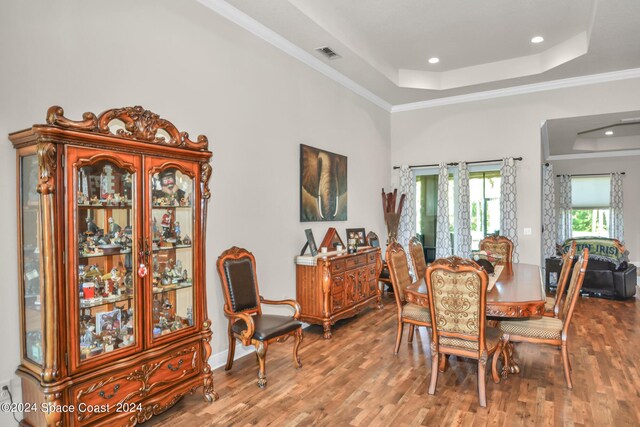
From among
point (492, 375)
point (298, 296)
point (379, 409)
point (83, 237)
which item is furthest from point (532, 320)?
point (83, 237)

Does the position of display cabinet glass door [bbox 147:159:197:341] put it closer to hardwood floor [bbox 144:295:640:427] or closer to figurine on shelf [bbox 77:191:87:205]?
figurine on shelf [bbox 77:191:87:205]

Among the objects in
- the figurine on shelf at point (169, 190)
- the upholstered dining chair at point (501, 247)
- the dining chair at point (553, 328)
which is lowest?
the dining chair at point (553, 328)

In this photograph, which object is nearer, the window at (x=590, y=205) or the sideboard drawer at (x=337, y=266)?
the sideboard drawer at (x=337, y=266)

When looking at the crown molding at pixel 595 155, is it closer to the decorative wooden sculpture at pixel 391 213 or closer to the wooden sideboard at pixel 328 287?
the decorative wooden sculpture at pixel 391 213

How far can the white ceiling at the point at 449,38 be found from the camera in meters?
4.14

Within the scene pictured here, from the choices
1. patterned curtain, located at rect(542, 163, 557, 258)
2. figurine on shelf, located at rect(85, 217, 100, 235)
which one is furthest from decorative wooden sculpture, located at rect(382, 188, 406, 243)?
figurine on shelf, located at rect(85, 217, 100, 235)

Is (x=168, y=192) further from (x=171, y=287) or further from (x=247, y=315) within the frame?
(x=247, y=315)

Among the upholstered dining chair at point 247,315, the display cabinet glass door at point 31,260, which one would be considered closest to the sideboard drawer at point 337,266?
the upholstered dining chair at point 247,315

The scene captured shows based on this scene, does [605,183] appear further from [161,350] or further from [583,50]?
[161,350]

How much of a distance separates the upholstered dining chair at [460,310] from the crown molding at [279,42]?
3028 mm

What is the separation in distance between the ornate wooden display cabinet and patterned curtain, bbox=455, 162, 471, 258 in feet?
A: 16.5

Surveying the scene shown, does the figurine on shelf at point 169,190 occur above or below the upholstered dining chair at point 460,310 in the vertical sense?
above

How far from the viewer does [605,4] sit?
151 inches

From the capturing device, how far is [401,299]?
403 centimetres
